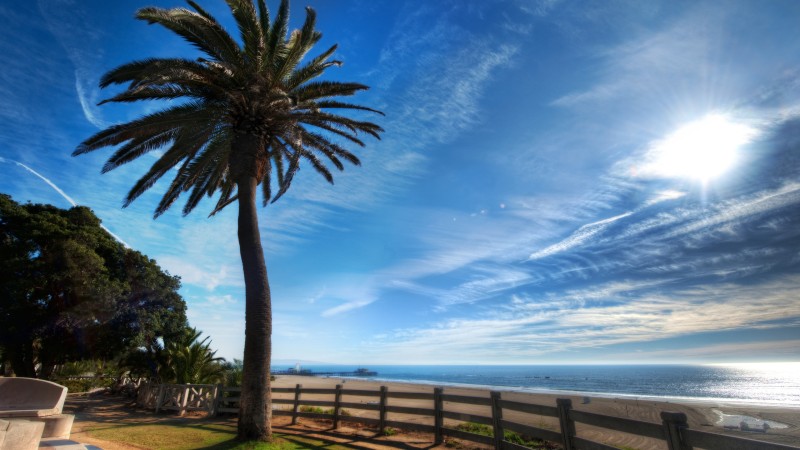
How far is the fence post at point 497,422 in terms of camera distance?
324 inches

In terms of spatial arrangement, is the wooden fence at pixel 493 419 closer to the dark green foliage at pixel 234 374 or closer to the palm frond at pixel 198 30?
the dark green foliage at pixel 234 374

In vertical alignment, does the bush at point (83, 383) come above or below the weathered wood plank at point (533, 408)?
below

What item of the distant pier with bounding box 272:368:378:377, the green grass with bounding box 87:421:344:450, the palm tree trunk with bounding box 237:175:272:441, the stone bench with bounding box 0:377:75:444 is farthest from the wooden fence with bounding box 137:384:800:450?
the distant pier with bounding box 272:368:378:377

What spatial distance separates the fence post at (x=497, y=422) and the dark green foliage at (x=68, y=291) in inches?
848

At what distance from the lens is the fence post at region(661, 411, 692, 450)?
4.69 metres

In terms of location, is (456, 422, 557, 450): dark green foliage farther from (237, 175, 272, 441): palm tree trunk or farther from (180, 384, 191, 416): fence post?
(180, 384, 191, 416): fence post

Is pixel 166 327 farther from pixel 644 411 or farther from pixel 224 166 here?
pixel 644 411

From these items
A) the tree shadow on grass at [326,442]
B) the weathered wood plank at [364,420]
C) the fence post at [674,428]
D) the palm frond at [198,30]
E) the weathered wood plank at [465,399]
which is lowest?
the tree shadow on grass at [326,442]

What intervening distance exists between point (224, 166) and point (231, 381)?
1038 cm

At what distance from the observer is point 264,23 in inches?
461

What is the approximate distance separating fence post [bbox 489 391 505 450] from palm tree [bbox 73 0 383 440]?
19.7 ft

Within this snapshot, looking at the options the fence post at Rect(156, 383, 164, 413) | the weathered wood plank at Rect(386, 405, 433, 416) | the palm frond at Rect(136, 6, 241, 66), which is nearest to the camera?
the weathered wood plank at Rect(386, 405, 433, 416)

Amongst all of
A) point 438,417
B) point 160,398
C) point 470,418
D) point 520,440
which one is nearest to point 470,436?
point 470,418

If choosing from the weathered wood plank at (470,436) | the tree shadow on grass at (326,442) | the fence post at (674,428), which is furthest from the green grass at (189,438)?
the fence post at (674,428)
